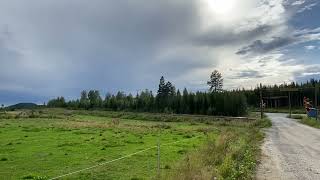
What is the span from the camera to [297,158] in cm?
2470

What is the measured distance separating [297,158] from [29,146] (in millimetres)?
20072

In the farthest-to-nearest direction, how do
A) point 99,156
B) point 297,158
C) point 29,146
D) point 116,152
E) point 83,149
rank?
point 29,146, point 83,149, point 116,152, point 99,156, point 297,158

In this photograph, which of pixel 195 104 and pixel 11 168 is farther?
pixel 195 104

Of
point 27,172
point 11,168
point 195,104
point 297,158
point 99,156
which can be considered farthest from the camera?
point 195,104

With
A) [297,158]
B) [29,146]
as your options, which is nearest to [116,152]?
[29,146]

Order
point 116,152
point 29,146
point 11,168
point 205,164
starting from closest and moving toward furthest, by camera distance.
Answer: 1. point 205,164
2. point 11,168
3. point 116,152
4. point 29,146

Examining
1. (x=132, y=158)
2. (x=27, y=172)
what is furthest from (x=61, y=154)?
(x=27, y=172)

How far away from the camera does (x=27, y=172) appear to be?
20.7 metres

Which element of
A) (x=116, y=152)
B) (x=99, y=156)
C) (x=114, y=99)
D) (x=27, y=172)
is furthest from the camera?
(x=114, y=99)

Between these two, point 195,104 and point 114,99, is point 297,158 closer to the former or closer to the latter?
point 195,104

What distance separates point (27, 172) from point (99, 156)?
684 centimetres

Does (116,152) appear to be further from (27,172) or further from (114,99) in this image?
(114,99)

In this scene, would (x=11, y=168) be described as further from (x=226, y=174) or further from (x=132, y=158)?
(x=226, y=174)

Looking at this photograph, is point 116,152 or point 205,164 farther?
point 116,152
